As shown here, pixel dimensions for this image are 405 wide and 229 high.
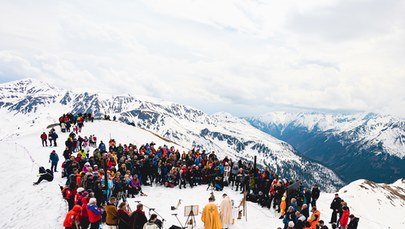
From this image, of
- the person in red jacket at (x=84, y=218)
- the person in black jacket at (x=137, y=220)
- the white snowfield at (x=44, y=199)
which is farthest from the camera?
the white snowfield at (x=44, y=199)

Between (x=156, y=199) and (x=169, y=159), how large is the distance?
201 inches

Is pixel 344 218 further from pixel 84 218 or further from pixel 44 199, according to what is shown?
pixel 44 199

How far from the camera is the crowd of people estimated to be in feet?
41.3

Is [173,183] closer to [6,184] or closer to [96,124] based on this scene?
[6,184]

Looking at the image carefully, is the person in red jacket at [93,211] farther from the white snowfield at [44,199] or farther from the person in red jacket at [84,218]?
the white snowfield at [44,199]

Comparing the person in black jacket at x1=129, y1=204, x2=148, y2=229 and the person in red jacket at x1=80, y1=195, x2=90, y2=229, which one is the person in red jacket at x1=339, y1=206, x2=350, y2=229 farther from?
the person in red jacket at x1=80, y1=195, x2=90, y2=229

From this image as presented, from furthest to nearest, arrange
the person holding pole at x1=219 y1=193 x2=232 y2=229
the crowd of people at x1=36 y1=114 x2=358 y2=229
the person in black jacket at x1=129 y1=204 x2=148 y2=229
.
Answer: the person holding pole at x1=219 y1=193 x2=232 y2=229 < the crowd of people at x1=36 y1=114 x2=358 y2=229 < the person in black jacket at x1=129 y1=204 x2=148 y2=229

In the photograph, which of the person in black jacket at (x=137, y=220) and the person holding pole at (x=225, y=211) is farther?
the person holding pole at (x=225, y=211)

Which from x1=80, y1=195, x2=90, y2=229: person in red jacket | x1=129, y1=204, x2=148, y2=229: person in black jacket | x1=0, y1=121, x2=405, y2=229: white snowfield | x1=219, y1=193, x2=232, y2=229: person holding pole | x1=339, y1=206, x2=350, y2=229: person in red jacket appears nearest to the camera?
x1=129, y1=204, x2=148, y2=229: person in black jacket

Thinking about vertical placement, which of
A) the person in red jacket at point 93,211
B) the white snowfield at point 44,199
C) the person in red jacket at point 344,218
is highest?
the person in red jacket at point 93,211

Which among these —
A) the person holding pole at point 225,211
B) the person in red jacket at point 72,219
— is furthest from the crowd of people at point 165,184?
the person holding pole at point 225,211

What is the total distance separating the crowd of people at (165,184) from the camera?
12578 mm

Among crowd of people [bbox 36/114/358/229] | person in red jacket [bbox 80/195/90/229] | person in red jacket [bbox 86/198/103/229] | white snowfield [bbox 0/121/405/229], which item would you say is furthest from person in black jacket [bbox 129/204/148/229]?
white snowfield [bbox 0/121/405/229]

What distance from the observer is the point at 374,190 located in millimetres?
66812
